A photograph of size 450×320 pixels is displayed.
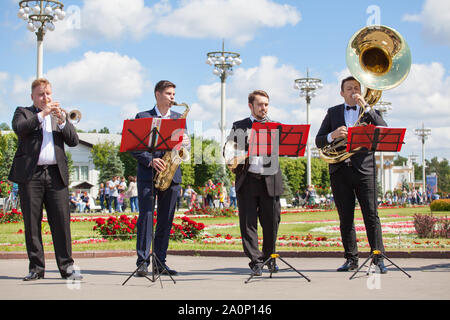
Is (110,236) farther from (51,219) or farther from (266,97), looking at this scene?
(266,97)

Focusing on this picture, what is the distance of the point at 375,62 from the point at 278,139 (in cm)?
199

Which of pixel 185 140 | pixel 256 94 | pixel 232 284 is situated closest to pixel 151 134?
pixel 185 140

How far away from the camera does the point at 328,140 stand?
7965 mm

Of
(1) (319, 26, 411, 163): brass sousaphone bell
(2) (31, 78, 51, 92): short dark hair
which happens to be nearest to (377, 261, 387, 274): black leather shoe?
(1) (319, 26, 411, 163): brass sousaphone bell

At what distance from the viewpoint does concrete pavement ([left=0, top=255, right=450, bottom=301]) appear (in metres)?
5.69

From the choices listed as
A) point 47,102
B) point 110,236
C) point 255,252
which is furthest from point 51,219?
point 110,236

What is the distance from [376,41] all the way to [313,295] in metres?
3.84

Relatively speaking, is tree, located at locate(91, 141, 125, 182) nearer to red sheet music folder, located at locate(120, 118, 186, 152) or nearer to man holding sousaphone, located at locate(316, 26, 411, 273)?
man holding sousaphone, located at locate(316, 26, 411, 273)

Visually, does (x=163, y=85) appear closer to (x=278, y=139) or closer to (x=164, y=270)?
(x=278, y=139)

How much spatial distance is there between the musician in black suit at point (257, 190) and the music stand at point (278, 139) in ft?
1.24

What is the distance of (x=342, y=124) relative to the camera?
8047 mm

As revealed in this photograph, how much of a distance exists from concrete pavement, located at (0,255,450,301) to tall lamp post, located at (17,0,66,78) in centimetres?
1386

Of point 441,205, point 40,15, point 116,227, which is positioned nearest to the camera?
point 116,227

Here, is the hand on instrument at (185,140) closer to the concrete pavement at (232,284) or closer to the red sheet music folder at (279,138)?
the red sheet music folder at (279,138)
